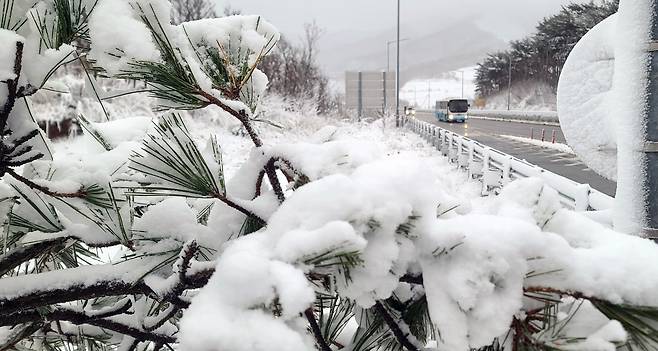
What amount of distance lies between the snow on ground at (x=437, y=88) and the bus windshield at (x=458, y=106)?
235 feet

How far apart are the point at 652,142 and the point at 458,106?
32.8m

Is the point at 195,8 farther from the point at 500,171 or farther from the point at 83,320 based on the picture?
the point at 83,320

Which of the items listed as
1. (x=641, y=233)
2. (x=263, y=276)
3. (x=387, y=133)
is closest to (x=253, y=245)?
(x=263, y=276)

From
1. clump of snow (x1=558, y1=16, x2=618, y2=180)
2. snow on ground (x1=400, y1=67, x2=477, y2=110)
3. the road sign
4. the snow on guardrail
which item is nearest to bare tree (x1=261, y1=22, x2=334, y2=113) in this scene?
the road sign

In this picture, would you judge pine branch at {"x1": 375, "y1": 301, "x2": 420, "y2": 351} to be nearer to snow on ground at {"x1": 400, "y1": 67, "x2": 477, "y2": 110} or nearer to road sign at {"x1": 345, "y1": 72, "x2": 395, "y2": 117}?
road sign at {"x1": 345, "y1": 72, "x2": 395, "y2": 117}

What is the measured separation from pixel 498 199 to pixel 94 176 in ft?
3.40

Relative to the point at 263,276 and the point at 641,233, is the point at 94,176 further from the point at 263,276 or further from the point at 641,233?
the point at 641,233

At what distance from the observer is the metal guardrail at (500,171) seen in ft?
15.5

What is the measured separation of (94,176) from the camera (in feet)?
4.57

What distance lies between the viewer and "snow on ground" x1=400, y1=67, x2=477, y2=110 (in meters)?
109

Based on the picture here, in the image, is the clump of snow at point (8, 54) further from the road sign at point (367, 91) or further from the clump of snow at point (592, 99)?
the road sign at point (367, 91)

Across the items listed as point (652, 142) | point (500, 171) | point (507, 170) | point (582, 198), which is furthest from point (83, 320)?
point (500, 171)

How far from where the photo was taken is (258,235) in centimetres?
84

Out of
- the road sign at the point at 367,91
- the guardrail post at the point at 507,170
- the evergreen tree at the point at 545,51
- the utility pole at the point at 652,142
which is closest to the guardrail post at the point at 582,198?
the utility pole at the point at 652,142
